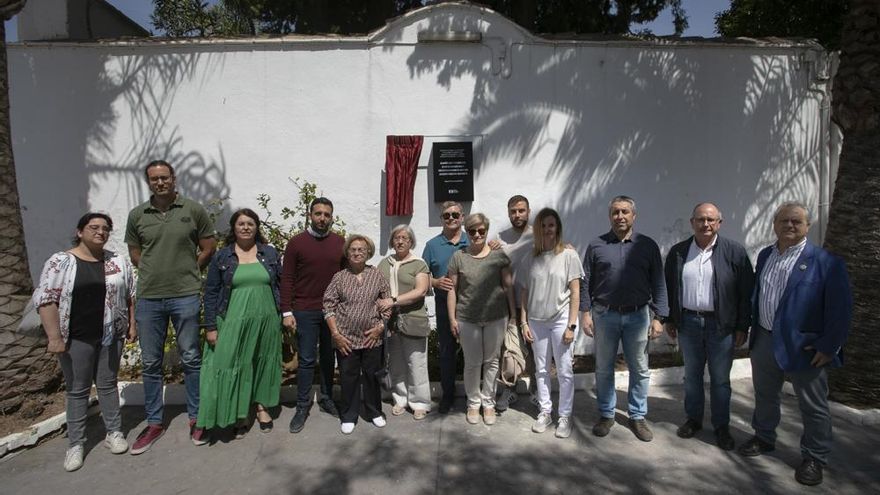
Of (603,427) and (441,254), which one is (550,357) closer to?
(603,427)

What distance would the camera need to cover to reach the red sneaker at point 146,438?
3.93m

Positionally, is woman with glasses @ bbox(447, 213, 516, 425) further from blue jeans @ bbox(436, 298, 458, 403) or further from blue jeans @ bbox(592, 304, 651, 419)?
blue jeans @ bbox(592, 304, 651, 419)

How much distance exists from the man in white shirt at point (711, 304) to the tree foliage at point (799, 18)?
5.79 metres

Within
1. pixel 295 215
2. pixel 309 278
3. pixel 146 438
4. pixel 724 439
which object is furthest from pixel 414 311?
pixel 724 439

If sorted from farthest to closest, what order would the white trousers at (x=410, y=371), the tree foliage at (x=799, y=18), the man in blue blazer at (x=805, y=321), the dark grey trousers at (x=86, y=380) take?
the tree foliage at (x=799, y=18) → the white trousers at (x=410, y=371) → the dark grey trousers at (x=86, y=380) → the man in blue blazer at (x=805, y=321)

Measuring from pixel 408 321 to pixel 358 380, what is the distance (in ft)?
2.10

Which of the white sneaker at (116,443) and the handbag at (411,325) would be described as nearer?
the white sneaker at (116,443)

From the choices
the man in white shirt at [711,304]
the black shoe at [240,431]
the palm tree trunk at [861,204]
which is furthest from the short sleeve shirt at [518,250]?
the palm tree trunk at [861,204]

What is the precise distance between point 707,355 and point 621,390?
4.29 feet

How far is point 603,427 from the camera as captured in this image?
4.06m

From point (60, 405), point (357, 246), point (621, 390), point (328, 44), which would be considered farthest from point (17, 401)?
point (621, 390)

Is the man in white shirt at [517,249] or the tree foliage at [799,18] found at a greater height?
the tree foliage at [799,18]

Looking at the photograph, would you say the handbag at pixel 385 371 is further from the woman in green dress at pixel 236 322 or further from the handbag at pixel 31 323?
the handbag at pixel 31 323

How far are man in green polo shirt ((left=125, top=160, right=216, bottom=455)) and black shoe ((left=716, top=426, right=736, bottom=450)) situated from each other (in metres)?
3.96
